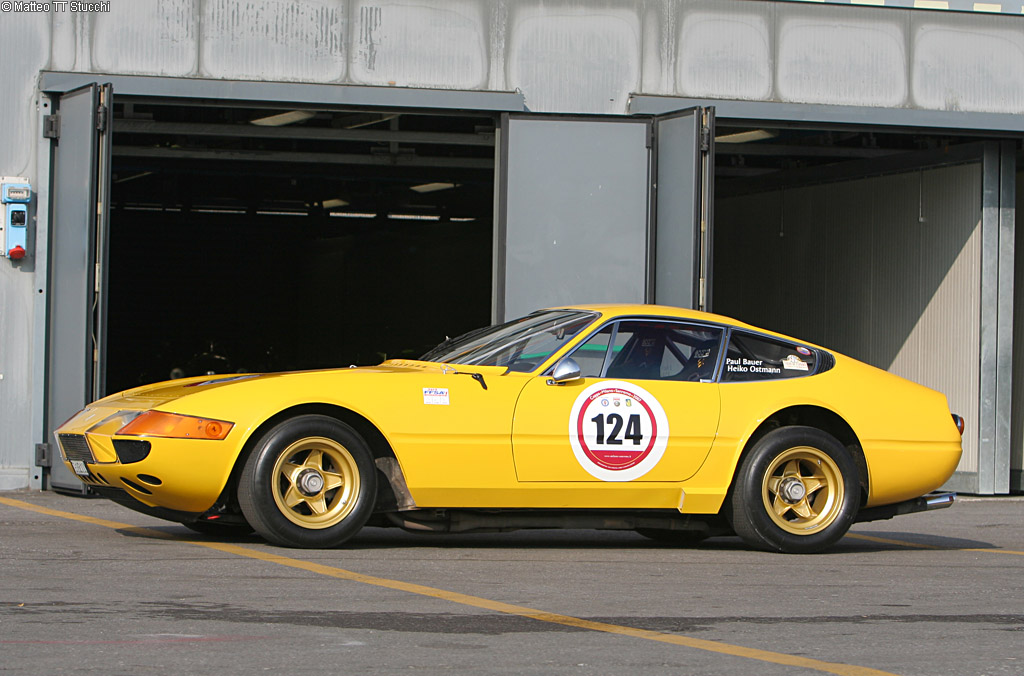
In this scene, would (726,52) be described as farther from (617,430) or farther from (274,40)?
(617,430)

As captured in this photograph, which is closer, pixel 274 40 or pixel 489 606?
pixel 489 606

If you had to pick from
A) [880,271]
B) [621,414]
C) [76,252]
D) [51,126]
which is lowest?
[621,414]

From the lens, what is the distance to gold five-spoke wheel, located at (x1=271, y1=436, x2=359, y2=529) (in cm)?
669

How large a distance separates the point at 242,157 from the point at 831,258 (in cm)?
773

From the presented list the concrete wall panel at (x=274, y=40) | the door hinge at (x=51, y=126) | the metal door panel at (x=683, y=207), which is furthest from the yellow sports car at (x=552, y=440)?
the door hinge at (x=51, y=126)

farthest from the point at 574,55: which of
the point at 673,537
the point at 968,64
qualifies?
the point at 673,537

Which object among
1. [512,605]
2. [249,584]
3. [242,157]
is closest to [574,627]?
[512,605]

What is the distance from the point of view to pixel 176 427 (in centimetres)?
652

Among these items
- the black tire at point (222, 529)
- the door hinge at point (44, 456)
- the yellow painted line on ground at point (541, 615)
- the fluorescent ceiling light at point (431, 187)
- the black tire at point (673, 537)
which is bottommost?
the black tire at point (673, 537)

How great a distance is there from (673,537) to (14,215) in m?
5.81

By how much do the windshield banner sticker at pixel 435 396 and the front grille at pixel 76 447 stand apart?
5.53ft

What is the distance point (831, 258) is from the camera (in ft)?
53.5

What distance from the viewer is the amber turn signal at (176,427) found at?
21.4ft

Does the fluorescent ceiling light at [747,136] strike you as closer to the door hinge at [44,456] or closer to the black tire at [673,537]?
the black tire at [673,537]
